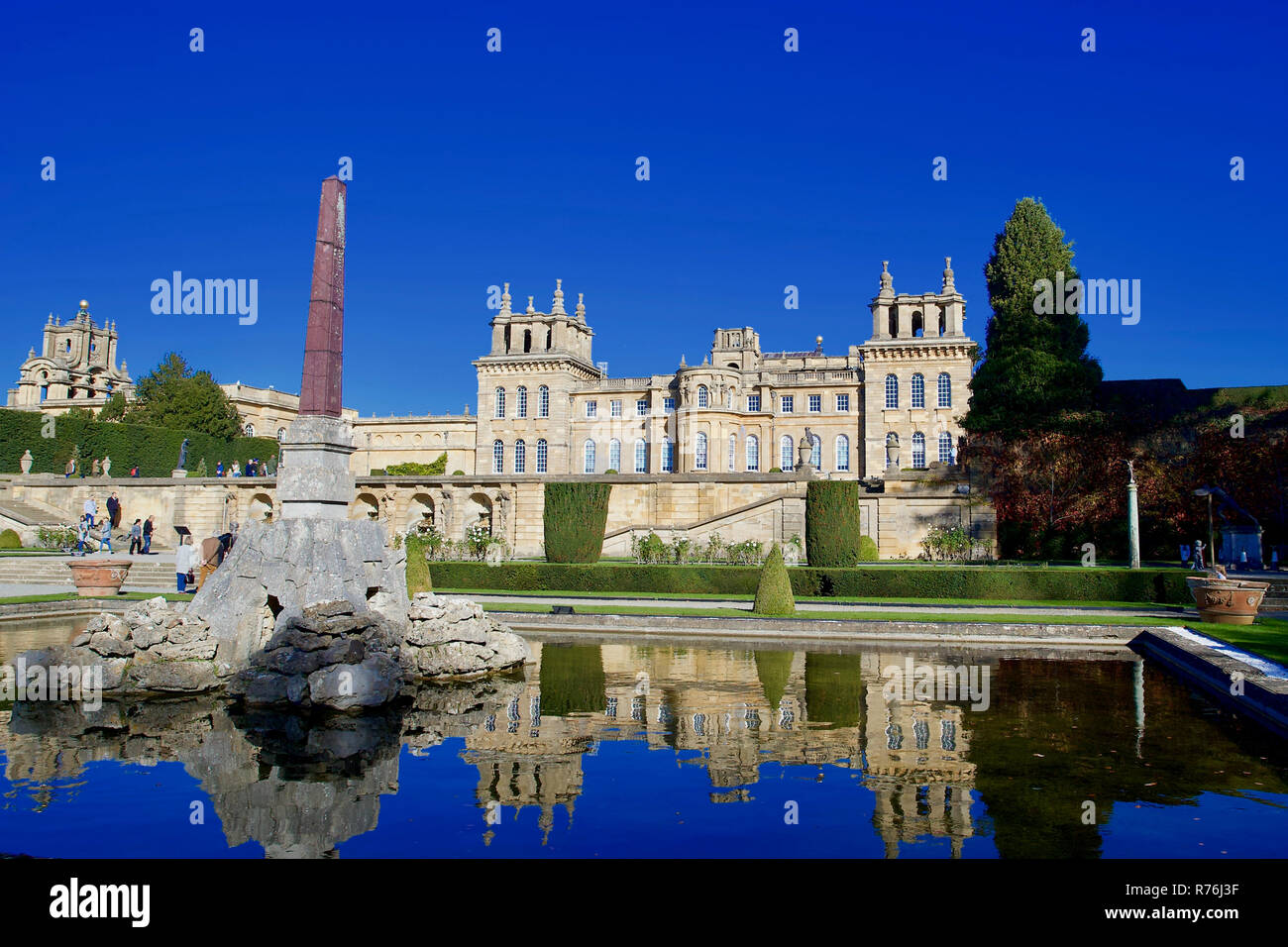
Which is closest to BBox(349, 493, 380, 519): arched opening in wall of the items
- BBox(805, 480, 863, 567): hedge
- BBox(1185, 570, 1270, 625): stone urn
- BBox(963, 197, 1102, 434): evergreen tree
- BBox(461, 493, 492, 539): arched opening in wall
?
BBox(461, 493, 492, 539): arched opening in wall

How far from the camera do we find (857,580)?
22.1 metres

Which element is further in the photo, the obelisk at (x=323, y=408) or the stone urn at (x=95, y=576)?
the stone urn at (x=95, y=576)

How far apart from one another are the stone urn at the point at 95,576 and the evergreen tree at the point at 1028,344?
3058cm

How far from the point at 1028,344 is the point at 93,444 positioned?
4958 centimetres

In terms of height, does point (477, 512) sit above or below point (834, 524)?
above

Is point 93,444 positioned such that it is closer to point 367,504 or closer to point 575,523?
point 367,504

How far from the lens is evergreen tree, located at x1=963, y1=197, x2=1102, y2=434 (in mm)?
35094

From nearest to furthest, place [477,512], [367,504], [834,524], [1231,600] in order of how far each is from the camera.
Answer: [1231,600]
[834,524]
[477,512]
[367,504]

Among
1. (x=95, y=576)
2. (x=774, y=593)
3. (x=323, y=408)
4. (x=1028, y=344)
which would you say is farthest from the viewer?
(x=1028, y=344)

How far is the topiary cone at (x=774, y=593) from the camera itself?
17.8 m

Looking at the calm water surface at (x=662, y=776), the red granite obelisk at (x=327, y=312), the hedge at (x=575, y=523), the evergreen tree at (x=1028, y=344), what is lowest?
the calm water surface at (x=662, y=776)

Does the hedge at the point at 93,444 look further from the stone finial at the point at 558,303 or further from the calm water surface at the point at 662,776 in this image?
the calm water surface at the point at 662,776

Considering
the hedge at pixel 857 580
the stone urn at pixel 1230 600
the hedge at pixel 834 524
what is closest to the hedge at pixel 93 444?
the hedge at pixel 857 580

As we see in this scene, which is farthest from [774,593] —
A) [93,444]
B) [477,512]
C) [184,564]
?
[93,444]
